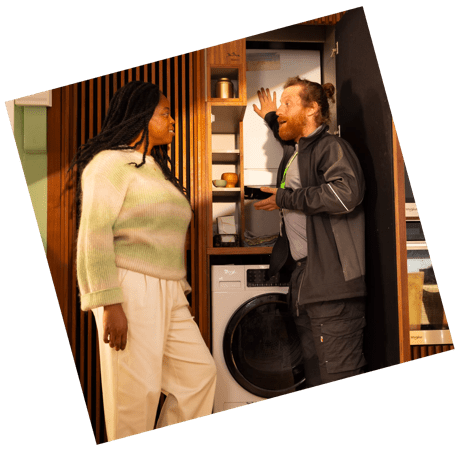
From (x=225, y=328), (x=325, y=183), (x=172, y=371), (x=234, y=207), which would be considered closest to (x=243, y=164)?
(x=234, y=207)

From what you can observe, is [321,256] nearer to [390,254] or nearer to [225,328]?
[390,254]

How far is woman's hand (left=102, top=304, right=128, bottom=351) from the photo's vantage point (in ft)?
7.61

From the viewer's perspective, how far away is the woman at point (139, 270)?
7.63ft

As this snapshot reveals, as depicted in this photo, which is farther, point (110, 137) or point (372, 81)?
point (372, 81)

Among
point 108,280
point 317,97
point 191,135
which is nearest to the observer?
point 108,280

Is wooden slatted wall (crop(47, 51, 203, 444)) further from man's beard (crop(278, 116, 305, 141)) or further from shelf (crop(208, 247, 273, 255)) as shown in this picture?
man's beard (crop(278, 116, 305, 141))

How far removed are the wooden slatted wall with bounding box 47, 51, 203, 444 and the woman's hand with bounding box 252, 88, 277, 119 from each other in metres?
0.31

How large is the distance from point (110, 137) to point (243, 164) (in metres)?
0.65

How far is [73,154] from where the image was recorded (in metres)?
2.37

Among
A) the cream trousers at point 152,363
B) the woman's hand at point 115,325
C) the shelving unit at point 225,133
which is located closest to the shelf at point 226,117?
the shelving unit at point 225,133

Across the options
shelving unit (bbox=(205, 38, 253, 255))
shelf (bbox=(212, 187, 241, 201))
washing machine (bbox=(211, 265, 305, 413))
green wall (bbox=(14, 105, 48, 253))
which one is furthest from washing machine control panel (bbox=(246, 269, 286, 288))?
green wall (bbox=(14, 105, 48, 253))

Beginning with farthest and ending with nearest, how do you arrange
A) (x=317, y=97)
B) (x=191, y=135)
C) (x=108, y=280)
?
(x=317, y=97)
(x=191, y=135)
(x=108, y=280)

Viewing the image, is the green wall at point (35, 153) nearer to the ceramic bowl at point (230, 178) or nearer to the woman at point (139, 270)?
the woman at point (139, 270)

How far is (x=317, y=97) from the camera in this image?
8.70 ft
